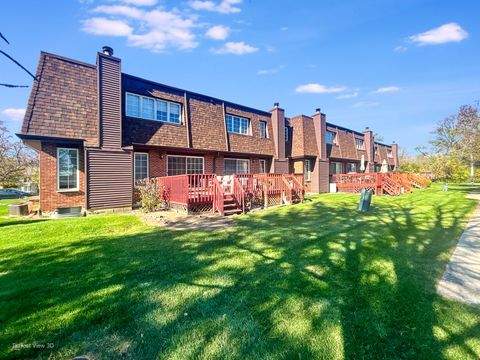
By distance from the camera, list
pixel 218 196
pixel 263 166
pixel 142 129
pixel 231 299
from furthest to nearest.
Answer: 1. pixel 263 166
2. pixel 142 129
3. pixel 218 196
4. pixel 231 299

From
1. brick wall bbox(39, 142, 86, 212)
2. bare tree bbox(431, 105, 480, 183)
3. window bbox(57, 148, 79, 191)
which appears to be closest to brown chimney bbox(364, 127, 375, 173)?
bare tree bbox(431, 105, 480, 183)

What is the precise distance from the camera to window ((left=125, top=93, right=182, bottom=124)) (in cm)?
1119

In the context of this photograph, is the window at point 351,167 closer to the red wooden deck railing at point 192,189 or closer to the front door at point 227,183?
the front door at point 227,183

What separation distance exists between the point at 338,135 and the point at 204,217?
19760 millimetres

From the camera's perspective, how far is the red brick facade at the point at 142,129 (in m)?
9.23

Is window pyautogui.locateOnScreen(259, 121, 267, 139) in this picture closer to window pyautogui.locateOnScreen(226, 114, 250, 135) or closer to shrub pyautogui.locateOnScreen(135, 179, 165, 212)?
window pyautogui.locateOnScreen(226, 114, 250, 135)

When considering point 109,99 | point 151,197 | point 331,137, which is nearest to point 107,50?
point 109,99

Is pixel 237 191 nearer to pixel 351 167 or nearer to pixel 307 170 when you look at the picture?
pixel 307 170

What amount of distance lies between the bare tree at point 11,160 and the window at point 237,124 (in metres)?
33.9

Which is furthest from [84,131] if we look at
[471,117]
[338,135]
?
[471,117]

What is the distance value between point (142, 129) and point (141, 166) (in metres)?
1.87

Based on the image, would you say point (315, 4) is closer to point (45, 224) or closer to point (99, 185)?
point (99, 185)

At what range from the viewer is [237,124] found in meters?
15.7

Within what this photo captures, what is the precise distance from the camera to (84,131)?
9.64m
